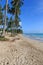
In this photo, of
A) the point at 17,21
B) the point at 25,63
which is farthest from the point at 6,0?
the point at 25,63

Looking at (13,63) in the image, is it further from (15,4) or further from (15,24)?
(15,24)

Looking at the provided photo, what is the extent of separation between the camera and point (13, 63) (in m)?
7.78

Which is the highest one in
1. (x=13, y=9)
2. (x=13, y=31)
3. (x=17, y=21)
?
(x=13, y=9)

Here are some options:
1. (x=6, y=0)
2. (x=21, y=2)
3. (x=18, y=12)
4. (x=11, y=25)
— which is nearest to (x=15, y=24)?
(x=11, y=25)

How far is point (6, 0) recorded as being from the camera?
26.8 meters

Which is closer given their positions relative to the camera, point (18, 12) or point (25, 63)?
point (25, 63)

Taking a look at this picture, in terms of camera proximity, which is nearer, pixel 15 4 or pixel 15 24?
pixel 15 4

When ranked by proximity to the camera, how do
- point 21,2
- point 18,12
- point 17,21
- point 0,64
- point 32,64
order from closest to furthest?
point 0,64, point 32,64, point 21,2, point 18,12, point 17,21

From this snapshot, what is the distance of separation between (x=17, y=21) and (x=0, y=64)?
121ft

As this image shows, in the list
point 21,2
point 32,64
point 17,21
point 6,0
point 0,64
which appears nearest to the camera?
point 0,64

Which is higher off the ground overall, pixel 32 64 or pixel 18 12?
pixel 18 12

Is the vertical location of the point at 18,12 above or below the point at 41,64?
above

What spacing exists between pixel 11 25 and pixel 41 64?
37224 millimetres

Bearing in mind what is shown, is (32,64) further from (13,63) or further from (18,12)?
(18,12)
